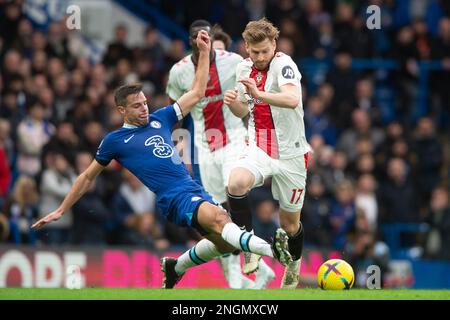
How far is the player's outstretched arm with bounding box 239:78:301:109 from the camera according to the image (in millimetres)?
10336

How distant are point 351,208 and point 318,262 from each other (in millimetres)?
1252

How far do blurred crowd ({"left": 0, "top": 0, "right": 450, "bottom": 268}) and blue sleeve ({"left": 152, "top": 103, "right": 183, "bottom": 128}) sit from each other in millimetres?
4884

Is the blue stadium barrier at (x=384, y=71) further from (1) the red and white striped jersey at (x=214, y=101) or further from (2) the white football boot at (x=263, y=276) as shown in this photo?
(2) the white football boot at (x=263, y=276)

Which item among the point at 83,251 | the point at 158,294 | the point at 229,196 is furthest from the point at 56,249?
the point at 158,294

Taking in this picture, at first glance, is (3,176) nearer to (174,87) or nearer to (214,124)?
(174,87)

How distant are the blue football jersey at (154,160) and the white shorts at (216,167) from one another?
61.8 inches

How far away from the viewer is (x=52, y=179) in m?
15.9

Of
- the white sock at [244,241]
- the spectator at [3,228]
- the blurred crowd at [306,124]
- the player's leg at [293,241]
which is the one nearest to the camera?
the white sock at [244,241]

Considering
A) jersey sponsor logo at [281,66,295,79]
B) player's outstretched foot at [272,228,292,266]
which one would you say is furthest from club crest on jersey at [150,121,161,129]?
player's outstretched foot at [272,228,292,266]

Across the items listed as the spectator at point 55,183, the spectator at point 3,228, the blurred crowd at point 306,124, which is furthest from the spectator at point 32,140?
the spectator at point 3,228

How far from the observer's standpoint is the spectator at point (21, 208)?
1569 cm

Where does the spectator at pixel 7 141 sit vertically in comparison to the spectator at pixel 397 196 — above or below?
above

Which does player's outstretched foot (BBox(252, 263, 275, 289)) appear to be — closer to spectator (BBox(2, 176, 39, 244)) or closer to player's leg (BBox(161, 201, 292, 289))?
player's leg (BBox(161, 201, 292, 289))
